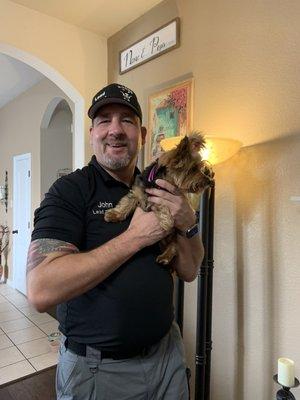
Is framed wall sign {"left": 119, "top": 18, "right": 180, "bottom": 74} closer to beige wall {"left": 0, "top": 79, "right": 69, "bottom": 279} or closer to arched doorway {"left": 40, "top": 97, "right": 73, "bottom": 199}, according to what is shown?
beige wall {"left": 0, "top": 79, "right": 69, "bottom": 279}

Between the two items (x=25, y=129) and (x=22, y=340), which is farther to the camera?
(x=25, y=129)

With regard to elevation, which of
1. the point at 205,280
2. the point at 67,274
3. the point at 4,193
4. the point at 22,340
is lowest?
the point at 22,340

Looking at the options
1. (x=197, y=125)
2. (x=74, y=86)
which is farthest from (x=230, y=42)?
(x=74, y=86)

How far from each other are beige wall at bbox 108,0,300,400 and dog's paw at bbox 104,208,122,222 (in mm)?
913

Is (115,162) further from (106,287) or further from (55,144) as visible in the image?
(55,144)

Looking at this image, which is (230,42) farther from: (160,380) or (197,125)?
(160,380)

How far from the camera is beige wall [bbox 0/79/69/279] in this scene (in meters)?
4.04

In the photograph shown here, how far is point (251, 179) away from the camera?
5.56ft

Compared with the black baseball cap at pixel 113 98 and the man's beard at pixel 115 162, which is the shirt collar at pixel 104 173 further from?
the black baseball cap at pixel 113 98

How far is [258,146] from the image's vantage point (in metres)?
1.65

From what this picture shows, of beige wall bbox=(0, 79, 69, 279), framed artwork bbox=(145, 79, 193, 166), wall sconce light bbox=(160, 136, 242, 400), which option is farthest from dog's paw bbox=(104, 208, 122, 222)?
beige wall bbox=(0, 79, 69, 279)

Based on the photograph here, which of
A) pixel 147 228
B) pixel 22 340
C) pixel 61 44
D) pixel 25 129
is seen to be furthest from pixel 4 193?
pixel 147 228

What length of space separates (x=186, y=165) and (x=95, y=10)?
1.80 meters

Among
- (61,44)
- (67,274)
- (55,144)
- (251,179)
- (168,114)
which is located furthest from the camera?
(55,144)
